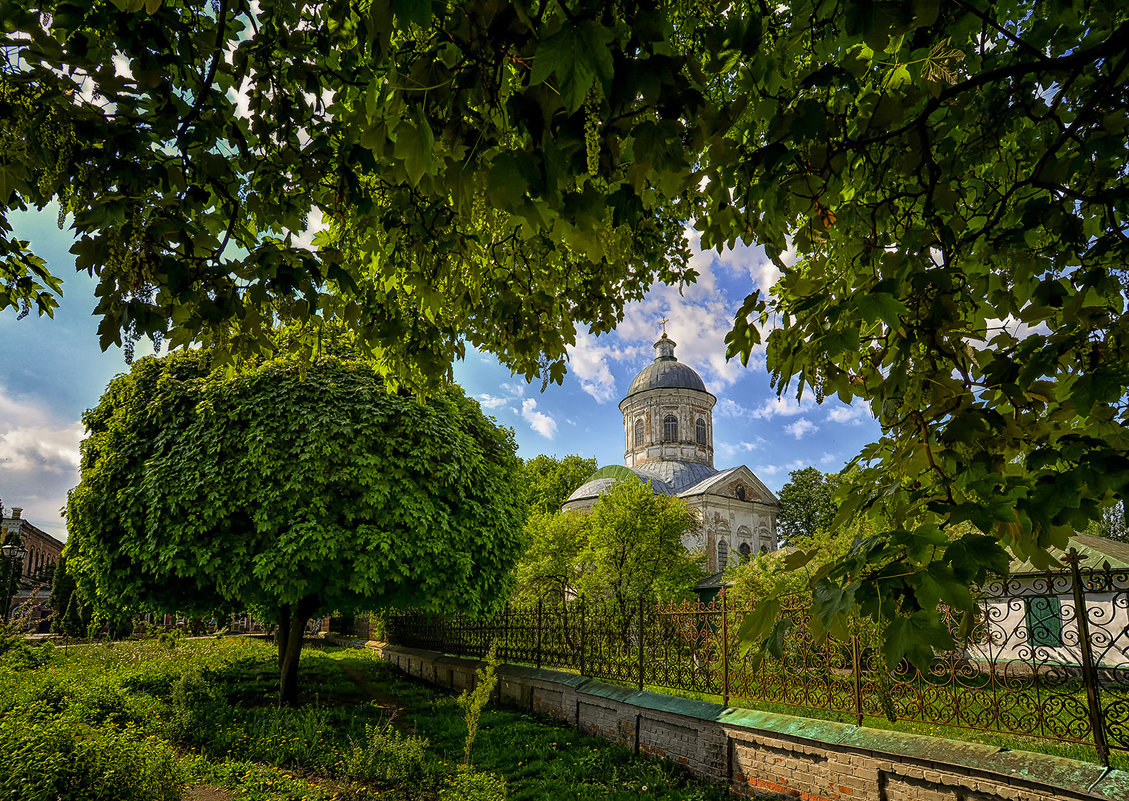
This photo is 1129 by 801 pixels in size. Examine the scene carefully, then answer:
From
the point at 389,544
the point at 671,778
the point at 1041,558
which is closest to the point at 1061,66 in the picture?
the point at 1041,558

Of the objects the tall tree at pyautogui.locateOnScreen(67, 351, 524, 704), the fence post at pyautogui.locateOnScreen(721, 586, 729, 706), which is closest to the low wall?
the fence post at pyautogui.locateOnScreen(721, 586, 729, 706)

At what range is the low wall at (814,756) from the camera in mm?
4457

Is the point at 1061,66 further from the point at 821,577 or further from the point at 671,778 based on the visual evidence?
the point at 671,778

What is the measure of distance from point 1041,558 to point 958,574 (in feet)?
2.06

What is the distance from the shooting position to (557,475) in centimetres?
4488

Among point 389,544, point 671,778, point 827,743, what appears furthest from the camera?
point 389,544

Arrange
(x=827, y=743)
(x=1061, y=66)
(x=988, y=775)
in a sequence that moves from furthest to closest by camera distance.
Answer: (x=827, y=743), (x=988, y=775), (x=1061, y=66)

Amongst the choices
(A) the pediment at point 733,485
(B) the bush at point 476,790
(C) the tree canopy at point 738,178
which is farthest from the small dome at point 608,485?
(C) the tree canopy at point 738,178

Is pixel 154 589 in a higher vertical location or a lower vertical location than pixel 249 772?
higher

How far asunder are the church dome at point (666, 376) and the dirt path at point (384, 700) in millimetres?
27112

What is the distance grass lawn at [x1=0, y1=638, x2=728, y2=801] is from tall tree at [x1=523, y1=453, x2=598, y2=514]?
100ft

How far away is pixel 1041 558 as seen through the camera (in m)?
1.80

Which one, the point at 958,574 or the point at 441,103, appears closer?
the point at 958,574

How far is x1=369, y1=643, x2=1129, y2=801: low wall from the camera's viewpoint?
14.6 ft
